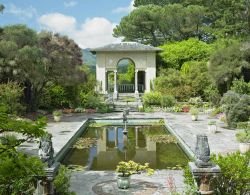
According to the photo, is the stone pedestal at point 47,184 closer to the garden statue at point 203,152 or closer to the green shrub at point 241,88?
the garden statue at point 203,152

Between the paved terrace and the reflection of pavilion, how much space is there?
1335 mm

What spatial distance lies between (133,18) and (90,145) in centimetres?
A: 3181

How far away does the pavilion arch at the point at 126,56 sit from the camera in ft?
122

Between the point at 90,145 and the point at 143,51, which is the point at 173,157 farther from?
the point at 143,51

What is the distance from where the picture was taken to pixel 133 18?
46.1m

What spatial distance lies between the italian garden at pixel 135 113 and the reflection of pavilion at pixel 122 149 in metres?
0.04

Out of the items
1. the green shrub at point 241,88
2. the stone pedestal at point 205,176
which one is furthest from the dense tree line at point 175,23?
the stone pedestal at point 205,176

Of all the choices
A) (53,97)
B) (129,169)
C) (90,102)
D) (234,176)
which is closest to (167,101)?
(90,102)

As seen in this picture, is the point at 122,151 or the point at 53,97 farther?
the point at 53,97

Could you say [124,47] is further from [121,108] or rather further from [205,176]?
[205,176]

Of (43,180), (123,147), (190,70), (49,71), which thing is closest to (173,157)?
(123,147)

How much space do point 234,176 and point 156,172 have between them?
3813mm

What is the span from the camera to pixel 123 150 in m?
15.3

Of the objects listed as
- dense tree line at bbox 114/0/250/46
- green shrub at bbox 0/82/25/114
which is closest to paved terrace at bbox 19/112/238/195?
green shrub at bbox 0/82/25/114
